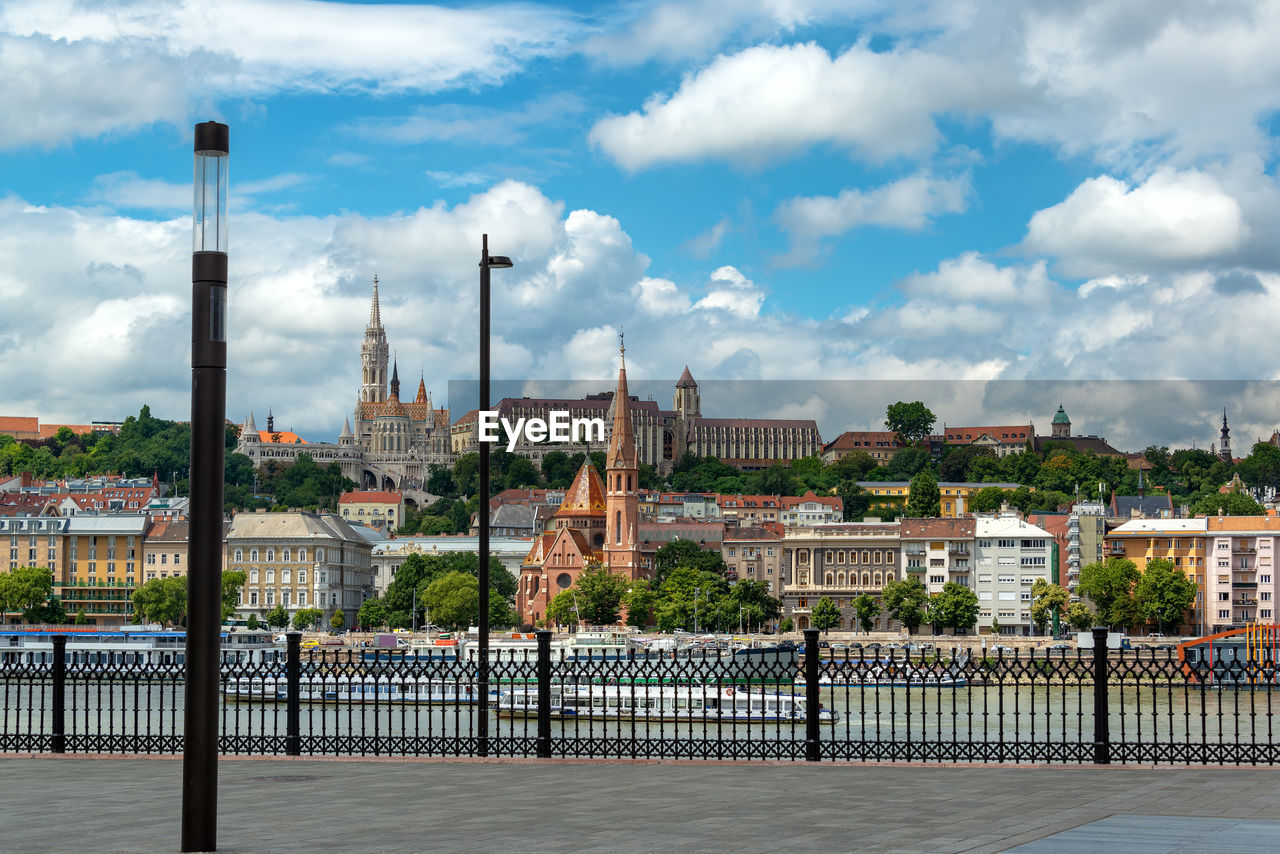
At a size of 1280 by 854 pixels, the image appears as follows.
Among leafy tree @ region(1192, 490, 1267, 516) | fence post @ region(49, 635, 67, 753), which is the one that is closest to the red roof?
leafy tree @ region(1192, 490, 1267, 516)

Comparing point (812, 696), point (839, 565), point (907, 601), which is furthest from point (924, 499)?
point (812, 696)

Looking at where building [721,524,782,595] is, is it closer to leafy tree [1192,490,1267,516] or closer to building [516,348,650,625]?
building [516,348,650,625]

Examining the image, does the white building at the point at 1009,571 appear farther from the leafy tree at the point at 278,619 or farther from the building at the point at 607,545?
the leafy tree at the point at 278,619

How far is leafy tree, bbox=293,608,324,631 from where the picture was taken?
127681 millimetres

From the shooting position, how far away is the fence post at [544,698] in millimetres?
16484

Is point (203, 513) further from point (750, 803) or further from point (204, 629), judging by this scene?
point (750, 803)

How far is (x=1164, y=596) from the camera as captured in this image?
107250 mm

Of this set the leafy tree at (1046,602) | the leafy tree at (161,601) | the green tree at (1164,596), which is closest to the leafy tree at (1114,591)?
the green tree at (1164,596)

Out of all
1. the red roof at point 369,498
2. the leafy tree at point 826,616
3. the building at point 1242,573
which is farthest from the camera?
the red roof at point 369,498

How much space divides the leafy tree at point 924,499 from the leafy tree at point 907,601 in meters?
47.1

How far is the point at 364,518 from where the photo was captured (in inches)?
7392

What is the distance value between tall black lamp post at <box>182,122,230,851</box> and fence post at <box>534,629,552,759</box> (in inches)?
245

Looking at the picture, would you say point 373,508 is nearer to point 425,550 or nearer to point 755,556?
point 425,550

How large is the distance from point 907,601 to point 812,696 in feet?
324
